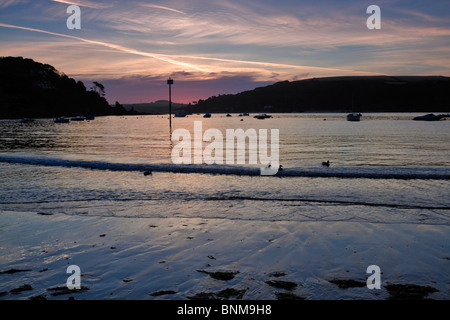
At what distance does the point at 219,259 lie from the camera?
22.5 ft

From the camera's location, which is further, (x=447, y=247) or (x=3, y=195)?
(x=3, y=195)

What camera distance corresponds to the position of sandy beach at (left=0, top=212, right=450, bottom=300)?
5.45 metres

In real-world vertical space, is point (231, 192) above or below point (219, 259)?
above

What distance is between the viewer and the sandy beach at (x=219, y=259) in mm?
5449

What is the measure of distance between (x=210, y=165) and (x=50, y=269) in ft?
54.1

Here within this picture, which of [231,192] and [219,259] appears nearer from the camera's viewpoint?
[219,259]

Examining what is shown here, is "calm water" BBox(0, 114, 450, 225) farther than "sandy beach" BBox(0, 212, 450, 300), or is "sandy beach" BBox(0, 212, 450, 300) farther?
"calm water" BBox(0, 114, 450, 225)

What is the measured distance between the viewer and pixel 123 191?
587 inches

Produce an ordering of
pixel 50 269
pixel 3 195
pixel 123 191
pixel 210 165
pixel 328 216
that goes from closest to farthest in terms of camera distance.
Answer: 1. pixel 50 269
2. pixel 328 216
3. pixel 3 195
4. pixel 123 191
5. pixel 210 165

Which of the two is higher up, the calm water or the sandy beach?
the calm water

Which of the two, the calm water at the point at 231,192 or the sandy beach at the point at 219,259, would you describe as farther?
the calm water at the point at 231,192

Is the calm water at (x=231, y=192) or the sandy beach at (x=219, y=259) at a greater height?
the calm water at (x=231, y=192)
